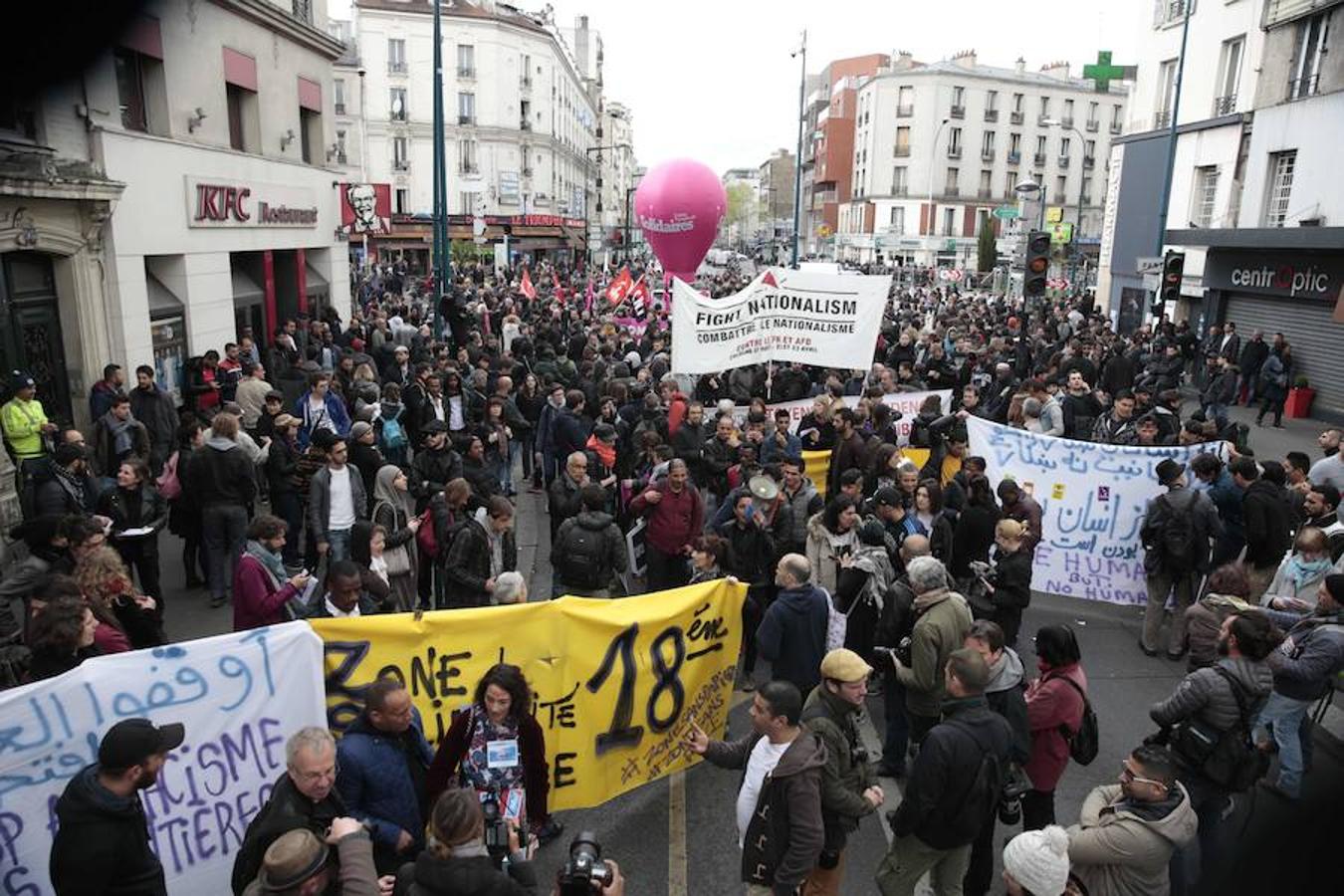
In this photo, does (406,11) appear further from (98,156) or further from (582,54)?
(98,156)

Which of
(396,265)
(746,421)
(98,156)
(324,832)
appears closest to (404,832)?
(324,832)

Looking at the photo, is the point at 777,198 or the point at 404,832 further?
the point at 777,198

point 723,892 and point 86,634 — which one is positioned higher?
point 86,634

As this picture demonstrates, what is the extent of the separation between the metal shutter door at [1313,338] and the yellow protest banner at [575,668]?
19.3 meters

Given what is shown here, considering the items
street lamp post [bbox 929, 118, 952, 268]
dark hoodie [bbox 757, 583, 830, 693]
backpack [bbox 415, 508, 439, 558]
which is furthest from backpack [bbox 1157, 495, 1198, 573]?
street lamp post [bbox 929, 118, 952, 268]

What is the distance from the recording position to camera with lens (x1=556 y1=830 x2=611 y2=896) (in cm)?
321

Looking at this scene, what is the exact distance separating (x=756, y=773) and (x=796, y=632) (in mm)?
1582

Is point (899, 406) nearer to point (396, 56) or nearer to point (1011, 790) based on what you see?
point (1011, 790)

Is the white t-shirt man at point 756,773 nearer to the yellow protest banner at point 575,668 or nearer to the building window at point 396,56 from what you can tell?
the yellow protest banner at point 575,668

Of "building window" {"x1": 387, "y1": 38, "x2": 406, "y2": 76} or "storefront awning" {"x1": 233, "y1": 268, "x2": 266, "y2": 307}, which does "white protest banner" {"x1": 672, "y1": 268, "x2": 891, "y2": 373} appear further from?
"building window" {"x1": 387, "y1": 38, "x2": 406, "y2": 76}

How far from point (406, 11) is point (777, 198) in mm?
102831

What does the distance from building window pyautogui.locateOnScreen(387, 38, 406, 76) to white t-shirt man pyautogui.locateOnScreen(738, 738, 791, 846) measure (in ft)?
195

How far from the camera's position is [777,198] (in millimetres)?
151875

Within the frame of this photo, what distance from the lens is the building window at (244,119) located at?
17469 mm
